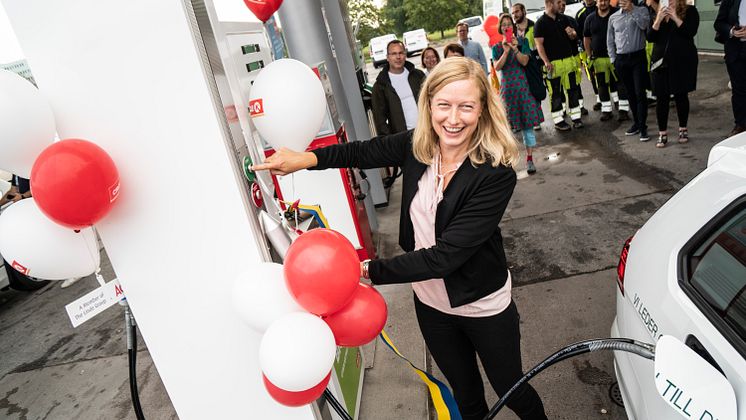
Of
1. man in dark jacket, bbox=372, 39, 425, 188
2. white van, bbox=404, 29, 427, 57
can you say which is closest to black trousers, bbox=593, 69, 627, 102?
Result: man in dark jacket, bbox=372, 39, 425, 188

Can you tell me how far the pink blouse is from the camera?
6.13 feet

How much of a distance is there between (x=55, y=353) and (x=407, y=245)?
4.14m

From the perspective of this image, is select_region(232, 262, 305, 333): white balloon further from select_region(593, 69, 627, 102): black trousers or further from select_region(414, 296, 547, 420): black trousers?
select_region(593, 69, 627, 102): black trousers

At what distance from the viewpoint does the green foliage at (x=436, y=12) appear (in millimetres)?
37625

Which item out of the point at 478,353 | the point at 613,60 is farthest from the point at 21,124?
the point at 613,60

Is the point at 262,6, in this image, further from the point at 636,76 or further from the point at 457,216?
the point at 636,76

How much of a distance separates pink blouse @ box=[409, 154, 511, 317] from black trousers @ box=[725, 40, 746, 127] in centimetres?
482

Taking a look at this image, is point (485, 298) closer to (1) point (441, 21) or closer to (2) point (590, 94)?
(2) point (590, 94)

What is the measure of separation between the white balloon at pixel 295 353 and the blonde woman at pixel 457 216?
0.36 metres

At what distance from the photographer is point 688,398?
122 cm

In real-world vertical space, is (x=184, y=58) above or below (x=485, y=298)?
above

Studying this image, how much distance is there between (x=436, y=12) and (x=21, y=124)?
3989 centimetres

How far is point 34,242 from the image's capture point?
155 centimetres

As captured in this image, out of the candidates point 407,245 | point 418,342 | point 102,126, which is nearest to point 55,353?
point 418,342
